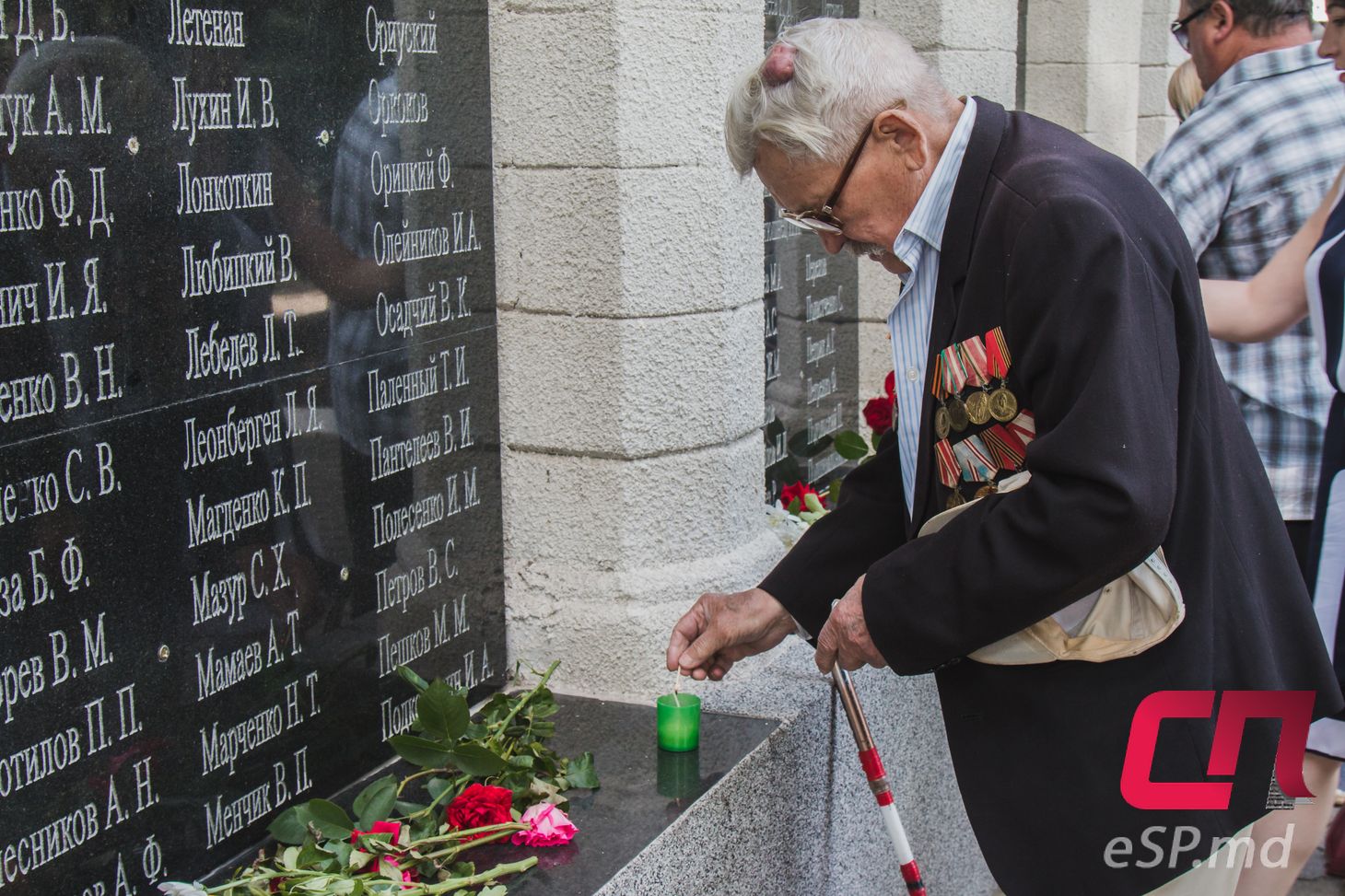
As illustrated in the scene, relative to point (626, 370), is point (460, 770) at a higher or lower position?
lower

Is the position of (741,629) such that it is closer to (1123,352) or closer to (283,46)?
(1123,352)

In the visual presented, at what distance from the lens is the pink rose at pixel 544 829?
8.81ft

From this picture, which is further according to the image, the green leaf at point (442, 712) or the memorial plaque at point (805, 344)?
the memorial plaque at point (805, 344)

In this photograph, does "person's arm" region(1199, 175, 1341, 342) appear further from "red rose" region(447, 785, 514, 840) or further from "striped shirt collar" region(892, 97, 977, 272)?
"red rose" region(447, 785, 514, 840)

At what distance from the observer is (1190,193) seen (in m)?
3.86

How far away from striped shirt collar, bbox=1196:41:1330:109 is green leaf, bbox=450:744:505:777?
99.3 inches

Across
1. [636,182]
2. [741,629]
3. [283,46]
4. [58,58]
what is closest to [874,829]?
[741,629]

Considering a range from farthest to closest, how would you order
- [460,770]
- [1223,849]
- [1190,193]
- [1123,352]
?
[1190,193] → [460,770] → [1223,849] → [1123,352]

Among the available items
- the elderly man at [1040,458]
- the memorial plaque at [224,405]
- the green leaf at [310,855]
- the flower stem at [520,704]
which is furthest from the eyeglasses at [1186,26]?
the green leaf at [310,855]

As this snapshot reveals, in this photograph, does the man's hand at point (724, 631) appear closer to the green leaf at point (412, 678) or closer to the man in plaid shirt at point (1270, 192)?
the green leaf at point (412, 678)

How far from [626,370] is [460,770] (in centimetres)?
94

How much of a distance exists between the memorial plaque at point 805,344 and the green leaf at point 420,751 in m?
1.98

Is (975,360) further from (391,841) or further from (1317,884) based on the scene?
(1317,884)

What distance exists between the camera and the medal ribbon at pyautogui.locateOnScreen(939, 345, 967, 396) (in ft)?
7.38
